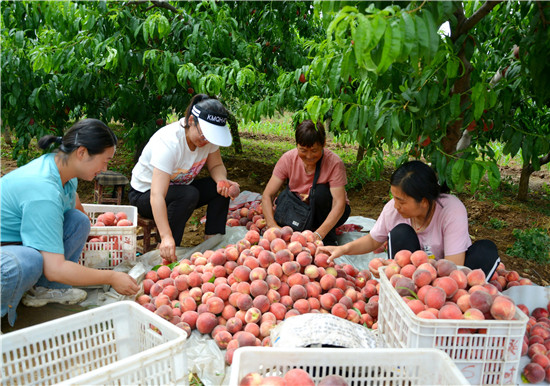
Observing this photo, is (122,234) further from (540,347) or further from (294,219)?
(540,347)

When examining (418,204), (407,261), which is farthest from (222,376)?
(418,204)

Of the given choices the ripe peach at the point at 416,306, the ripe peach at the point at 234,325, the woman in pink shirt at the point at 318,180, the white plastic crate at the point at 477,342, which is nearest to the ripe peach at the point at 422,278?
the ripe peach at the point at 416,306

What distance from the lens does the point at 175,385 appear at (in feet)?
4.15

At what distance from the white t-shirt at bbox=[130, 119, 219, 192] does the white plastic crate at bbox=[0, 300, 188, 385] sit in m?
1.32

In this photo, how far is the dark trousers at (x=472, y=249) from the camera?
212cm

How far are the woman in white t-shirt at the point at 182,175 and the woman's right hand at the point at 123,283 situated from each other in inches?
15.9

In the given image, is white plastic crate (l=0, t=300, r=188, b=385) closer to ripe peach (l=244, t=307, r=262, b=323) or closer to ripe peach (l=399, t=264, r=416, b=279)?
ripe peach (l=244, t=307, r=262, b=323)

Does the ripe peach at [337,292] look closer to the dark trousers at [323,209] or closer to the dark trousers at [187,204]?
the dark trousers at [323,209]

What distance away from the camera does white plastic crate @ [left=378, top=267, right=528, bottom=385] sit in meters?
1.41

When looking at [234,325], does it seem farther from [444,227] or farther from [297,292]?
[444,227]

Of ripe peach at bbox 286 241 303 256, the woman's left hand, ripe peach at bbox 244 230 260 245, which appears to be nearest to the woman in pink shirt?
the woman's left hand

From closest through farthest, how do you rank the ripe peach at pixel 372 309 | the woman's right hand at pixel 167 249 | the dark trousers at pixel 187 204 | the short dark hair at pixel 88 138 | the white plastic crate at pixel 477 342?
1. the white plastic crate at pixel 477 342
2. the short dark hair at pixel 88 138
3. the ripe peach at pixel 372 309
4. the woman's right hand at pixel 167 249
5. the dark trousers at pixel 187 204

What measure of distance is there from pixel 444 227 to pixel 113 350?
162cm

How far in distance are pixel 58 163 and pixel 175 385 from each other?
127 centimetres
